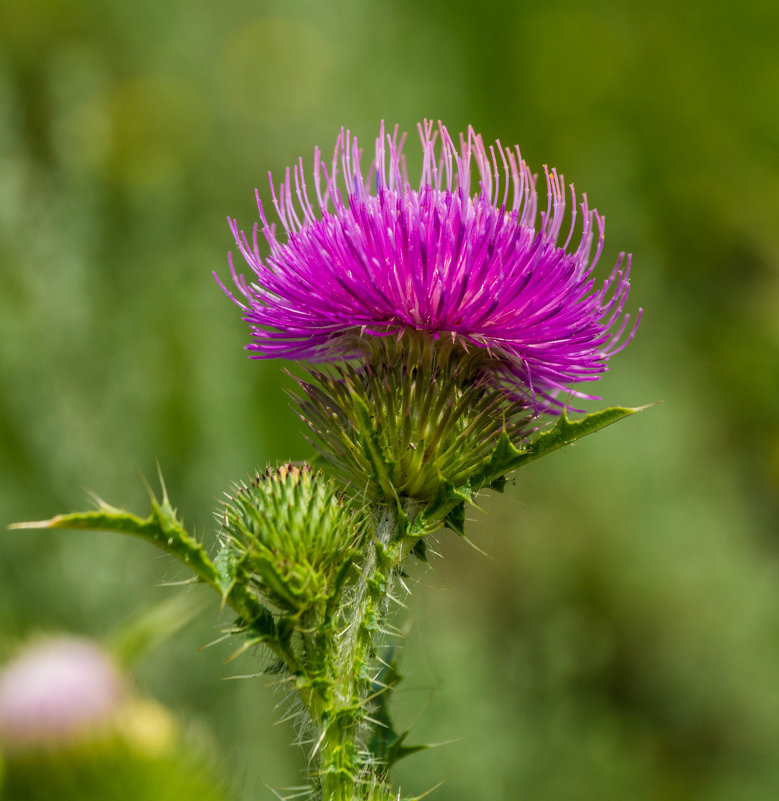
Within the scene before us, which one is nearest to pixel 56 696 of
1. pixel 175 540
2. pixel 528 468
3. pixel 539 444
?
pixel 175 540

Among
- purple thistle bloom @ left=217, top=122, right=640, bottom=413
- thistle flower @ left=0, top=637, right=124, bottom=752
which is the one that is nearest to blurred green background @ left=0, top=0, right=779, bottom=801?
thistle flower @ left=0, top=637, right=124, bottom=752

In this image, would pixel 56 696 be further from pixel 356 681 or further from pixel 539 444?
pixel 539 444

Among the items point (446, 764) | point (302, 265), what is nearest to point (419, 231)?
point (302, 265)

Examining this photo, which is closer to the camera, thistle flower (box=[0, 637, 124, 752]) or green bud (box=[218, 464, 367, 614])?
green bud (box=[218, 464, 367, 614])

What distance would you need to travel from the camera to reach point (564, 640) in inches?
226

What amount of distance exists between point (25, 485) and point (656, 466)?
5.22 m

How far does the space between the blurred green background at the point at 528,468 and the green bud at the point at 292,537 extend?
0.86 meters

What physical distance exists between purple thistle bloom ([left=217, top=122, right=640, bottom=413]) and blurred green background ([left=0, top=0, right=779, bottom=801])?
1.39 m

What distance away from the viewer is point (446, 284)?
2.41 metres

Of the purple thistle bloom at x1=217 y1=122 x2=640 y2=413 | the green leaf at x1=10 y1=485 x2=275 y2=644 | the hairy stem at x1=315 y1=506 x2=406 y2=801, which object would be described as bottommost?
the hairy stem at x1=315 y1=506 x2=406 y2=801

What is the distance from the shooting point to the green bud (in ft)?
7.05

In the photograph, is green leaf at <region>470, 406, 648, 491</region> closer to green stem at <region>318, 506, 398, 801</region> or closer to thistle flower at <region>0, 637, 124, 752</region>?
green stem at <region>318, 506, 398, 801</region>

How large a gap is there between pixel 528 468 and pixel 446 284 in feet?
20.3

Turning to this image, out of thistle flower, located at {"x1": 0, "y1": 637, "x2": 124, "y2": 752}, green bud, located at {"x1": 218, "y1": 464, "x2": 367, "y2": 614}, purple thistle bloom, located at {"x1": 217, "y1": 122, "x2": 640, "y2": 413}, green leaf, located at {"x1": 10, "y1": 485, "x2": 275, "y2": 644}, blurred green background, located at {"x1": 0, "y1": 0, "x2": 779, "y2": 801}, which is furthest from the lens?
blurred green background, located at {"x1": 0, "y1": 0, "x2": 779, "y2": 801}
